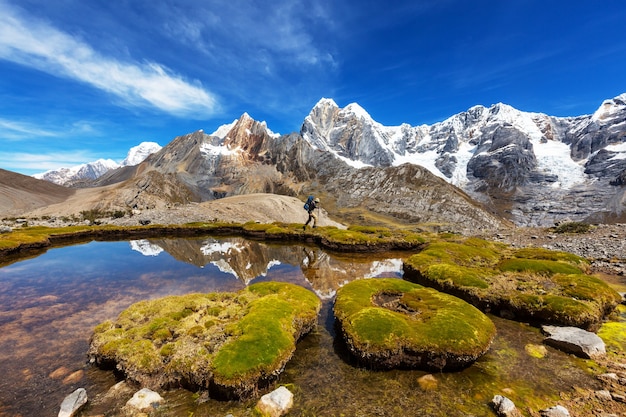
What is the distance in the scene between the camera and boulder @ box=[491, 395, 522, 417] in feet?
35.4

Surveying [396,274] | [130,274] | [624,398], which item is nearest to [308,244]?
[396,274]

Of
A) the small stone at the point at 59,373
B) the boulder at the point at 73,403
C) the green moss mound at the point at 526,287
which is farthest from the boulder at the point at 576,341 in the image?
the small stone at the point at 59,373

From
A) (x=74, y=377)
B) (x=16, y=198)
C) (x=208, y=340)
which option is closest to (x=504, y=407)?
(x=208, y=340)

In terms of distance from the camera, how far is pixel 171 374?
Answer: 12883 mm

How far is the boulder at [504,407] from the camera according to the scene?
10805 mm

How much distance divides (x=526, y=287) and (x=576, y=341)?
759 centimetres

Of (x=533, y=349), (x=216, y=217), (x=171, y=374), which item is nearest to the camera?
(x=171, y=374)

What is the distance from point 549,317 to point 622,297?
10.3 m

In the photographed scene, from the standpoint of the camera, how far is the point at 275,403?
1148cm

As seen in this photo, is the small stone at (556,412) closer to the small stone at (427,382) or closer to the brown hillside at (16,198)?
the small stone at (427,382)

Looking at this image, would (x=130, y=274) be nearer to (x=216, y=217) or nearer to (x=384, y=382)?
(x=384, y=382)

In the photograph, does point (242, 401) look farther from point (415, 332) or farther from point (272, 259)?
point (272, 259)

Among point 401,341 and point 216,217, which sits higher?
point 216,217

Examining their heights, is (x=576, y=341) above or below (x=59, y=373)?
above
